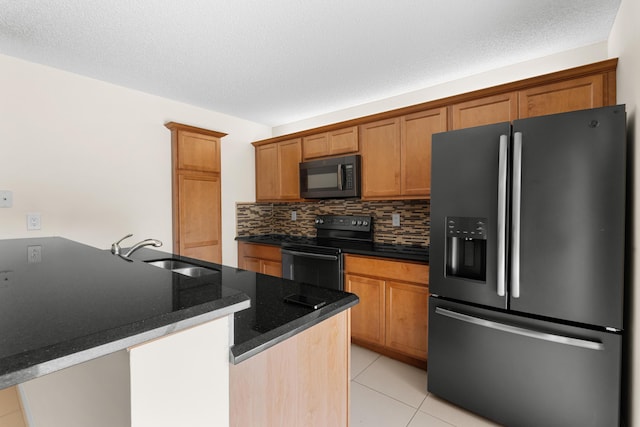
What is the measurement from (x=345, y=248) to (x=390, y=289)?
559 millimetres

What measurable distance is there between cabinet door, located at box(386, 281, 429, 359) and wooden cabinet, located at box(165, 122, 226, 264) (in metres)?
2.06

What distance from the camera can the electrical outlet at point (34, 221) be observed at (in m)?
2.24

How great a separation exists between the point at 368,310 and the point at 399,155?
140cm

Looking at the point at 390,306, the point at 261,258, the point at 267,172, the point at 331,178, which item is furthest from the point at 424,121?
the point at 261,258

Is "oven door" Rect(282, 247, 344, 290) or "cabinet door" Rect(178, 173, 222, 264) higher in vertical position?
"cabinet door" Rect(178, 173, 222, 264)

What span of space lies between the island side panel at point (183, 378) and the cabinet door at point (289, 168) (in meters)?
2.85

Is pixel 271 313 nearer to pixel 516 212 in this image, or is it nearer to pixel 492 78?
pixel 516 212

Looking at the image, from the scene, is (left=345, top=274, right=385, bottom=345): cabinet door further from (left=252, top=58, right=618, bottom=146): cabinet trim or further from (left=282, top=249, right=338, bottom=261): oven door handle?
(left=252, top=58, right=618, bottom=146): cabinet trim

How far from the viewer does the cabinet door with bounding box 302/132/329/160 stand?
319 cm

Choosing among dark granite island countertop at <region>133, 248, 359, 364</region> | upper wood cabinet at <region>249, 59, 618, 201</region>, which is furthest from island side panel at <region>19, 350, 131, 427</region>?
upper wood cabinet at <region>249, 59, 618, 201</region>

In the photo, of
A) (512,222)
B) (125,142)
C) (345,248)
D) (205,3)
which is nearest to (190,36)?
(205,3)

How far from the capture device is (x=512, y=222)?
1.59m

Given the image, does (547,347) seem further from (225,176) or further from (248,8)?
(225,176)

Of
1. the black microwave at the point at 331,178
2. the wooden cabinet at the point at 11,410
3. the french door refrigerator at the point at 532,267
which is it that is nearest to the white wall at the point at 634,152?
the french door refrigerator at the point at 532,267
